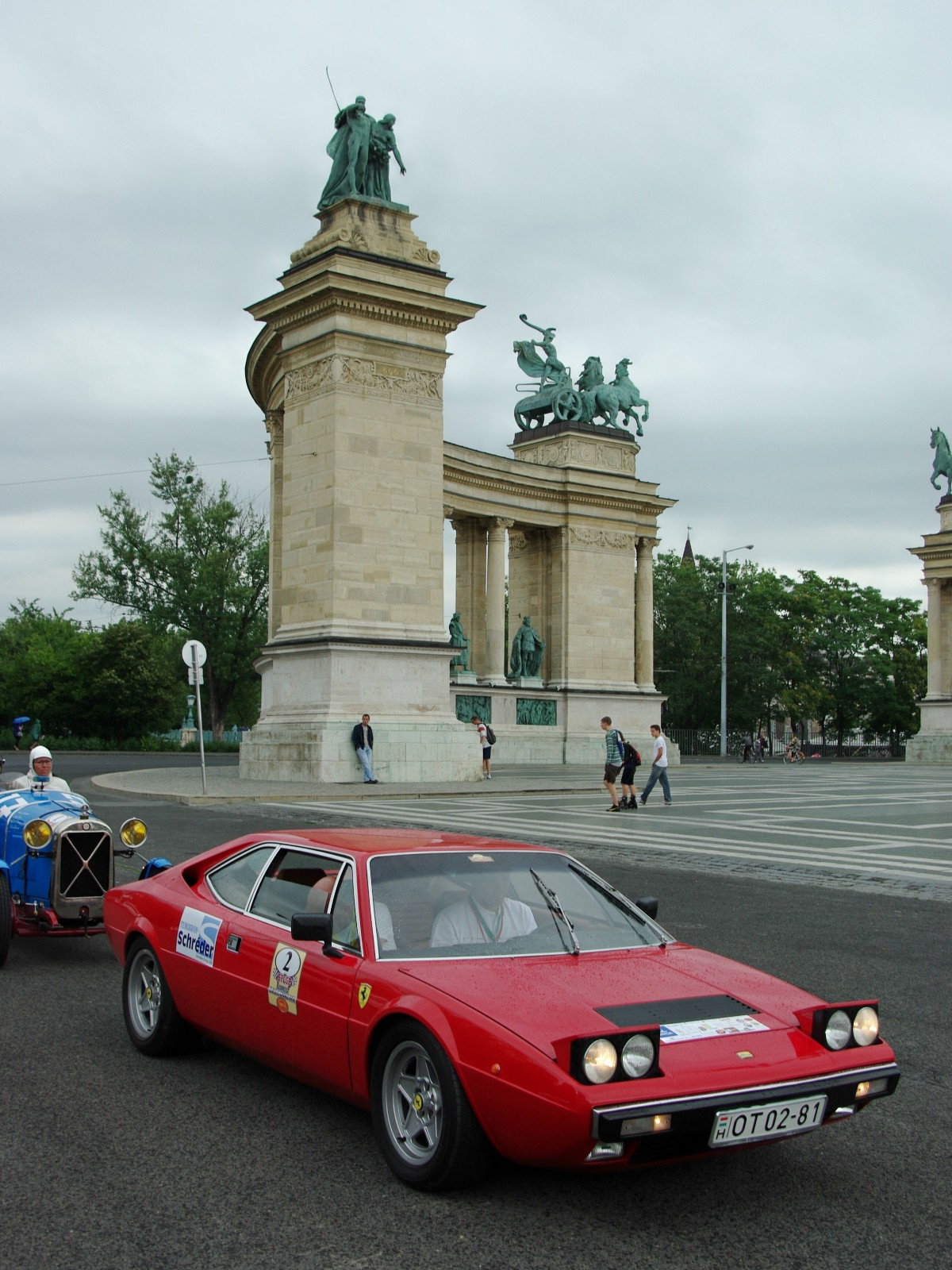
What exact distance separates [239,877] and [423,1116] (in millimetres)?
2049

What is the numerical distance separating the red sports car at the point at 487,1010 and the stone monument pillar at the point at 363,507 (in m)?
24.5

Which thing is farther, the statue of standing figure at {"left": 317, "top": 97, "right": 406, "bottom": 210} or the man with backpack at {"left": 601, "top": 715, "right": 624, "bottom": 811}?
the statue of standing figure at {"left": 317, "top": 97, "right": 406, "bottom": 210}

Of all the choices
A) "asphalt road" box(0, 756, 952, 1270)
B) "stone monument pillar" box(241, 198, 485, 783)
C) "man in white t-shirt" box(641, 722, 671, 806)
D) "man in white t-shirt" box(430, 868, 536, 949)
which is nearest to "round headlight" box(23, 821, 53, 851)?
"asphalt road" box(0, 756, 952, 1270)

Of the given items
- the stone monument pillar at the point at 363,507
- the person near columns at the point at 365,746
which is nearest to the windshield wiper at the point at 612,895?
the person near columns at the point at 365,746

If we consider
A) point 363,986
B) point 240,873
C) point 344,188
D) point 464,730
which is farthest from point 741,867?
point 344,188

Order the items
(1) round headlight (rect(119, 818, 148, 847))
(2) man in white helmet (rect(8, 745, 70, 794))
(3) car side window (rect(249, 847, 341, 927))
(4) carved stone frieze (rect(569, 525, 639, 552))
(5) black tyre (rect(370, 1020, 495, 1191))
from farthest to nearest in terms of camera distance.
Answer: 1. (4) carved stone frieze (rect(569, 525, 639, 552))
2. (2) man in white helmet (rect(8, 745, 70, 794))
3. (1) round headlight (rect(119, 818, 148, 847))
4. (3) car side window (rect(249, 847, 341, 927))
5. (5) black tyre (rect(370, 1020, 495, 1191))

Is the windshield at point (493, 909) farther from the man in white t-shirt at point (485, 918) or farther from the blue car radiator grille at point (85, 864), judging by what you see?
the blue car radiator grille at point (85, 864)

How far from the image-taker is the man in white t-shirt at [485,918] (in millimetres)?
5527

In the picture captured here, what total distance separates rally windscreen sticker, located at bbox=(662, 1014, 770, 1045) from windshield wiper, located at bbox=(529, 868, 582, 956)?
84 cm

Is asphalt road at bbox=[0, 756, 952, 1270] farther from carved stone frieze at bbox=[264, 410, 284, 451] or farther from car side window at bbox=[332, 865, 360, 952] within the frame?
carved stone frieze at bbox=[264, 410, 284, 451]

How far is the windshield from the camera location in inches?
215

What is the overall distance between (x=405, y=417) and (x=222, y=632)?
40462mm

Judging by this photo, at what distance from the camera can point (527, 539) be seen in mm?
54969

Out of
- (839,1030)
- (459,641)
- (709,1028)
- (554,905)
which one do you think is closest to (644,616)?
(459,641)
